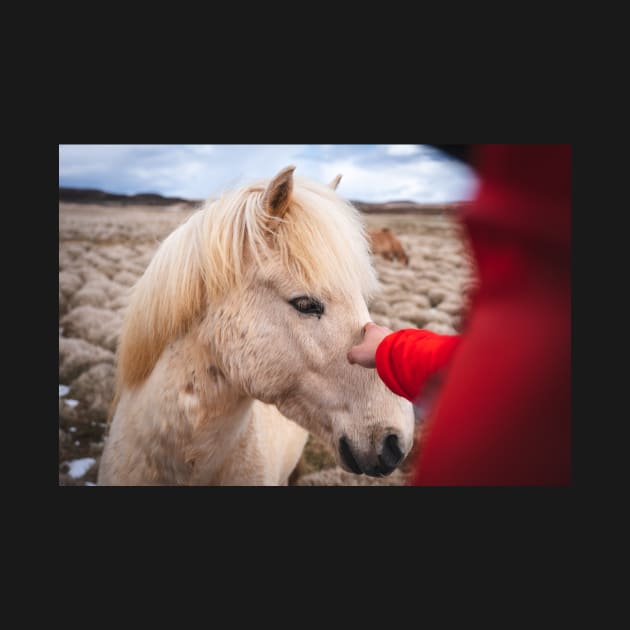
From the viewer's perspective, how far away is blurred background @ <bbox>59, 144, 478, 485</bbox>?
8.41 feet

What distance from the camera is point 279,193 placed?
166 cm

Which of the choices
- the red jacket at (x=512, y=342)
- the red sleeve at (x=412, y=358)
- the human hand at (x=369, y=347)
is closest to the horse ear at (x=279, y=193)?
the human hand at (x=369, y=347)

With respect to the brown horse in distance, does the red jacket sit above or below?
below

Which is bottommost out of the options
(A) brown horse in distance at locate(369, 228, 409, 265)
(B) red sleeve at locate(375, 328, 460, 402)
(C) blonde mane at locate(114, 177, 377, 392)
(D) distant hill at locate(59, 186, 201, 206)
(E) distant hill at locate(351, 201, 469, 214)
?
(B) red sleeve at locate(375, 328, 460, 402)

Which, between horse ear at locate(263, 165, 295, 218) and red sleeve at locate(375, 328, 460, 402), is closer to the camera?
red sleeve at locate(375, 328, 460, 402)

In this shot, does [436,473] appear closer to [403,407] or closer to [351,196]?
[403,407]

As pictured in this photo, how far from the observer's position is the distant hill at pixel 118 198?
2.64 meters

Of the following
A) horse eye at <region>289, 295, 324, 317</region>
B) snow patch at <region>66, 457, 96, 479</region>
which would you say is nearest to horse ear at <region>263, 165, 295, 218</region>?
horse eye at <region>289, 295, 324, 317</region>

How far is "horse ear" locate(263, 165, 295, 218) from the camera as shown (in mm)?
1607

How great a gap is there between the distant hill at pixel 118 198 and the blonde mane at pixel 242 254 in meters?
1.04

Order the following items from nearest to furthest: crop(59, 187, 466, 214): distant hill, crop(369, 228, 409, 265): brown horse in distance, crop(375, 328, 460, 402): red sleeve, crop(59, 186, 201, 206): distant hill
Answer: crop(375, 328, 460, 402): red sleeve, crop(59, 186, 201, 206): distant hill, crop(59, 187, 466, 214): distant hill, crop(369, 228, 409, 265): brown horse in distance

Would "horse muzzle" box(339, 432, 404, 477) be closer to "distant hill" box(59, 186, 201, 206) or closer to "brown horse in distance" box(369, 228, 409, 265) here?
"brown horse in distance" box(369, 228, 409, 265)

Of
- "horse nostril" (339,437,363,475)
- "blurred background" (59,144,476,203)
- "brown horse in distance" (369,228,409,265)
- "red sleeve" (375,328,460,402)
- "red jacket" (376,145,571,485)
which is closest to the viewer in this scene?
"red jacket" (376,145,571,485)

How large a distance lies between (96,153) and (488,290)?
7.92 feet
